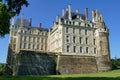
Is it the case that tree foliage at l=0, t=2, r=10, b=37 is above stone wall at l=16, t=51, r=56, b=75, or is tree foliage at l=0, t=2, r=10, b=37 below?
above

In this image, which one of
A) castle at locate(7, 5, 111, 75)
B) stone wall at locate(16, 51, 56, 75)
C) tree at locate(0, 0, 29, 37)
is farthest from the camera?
castle at locate(7, 5, 111, 75)

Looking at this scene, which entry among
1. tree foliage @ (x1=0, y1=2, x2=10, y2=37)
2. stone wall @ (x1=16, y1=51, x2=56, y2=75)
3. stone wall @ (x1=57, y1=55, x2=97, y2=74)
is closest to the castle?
stone wall @ (x1=57, y1=55, x2=97, y2=74)

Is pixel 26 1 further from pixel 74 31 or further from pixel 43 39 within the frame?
pixel 43 39

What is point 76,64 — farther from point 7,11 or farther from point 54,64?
point 7,11

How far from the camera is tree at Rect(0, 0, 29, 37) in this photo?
62.6 ft

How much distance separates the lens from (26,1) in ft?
62.6

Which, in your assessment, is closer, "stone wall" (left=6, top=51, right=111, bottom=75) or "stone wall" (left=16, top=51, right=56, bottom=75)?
"stone wall" (left=16, top=51, right=56, bottom=75)

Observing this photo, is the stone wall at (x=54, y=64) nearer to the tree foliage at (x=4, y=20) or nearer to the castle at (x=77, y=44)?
the castle at (x=77, y=44)

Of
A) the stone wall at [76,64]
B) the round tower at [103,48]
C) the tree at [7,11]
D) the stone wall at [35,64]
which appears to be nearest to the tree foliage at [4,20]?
the tree at [7,11]

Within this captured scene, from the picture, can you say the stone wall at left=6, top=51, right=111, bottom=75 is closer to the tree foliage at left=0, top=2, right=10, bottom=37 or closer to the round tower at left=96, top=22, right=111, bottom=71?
the round tower at left=96, top=22, right=111, bottom=71

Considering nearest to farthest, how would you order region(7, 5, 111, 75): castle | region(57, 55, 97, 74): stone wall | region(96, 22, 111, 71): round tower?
1. region(57, 55, 97, 74): stone wall
2. region(7, 5, 111, 75): castle
3. region(96, 22, 111, 71): round tower

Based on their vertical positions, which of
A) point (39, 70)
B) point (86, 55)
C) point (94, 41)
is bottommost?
point (39, 70)

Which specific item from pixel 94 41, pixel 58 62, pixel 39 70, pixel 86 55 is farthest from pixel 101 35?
pixel 39 70

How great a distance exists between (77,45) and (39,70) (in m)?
15.1
